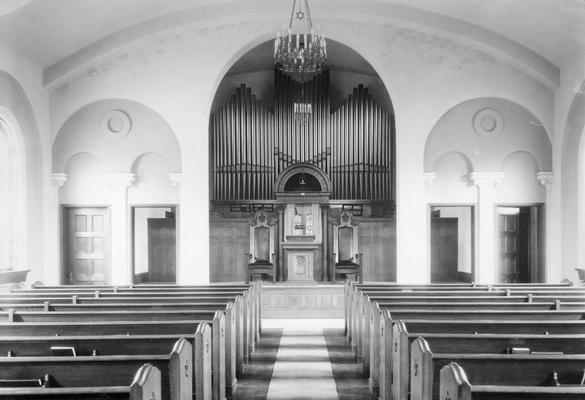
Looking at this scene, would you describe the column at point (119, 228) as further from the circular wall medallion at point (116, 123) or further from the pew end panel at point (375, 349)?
the pew end panel at point (375, 349)

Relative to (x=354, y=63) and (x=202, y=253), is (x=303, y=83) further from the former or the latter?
(x=202, y=253)

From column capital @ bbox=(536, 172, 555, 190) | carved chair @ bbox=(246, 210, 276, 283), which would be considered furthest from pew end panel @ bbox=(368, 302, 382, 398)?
carved chair @ bbox=(246, 210, 276, 283)

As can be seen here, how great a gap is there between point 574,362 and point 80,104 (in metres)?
8.87

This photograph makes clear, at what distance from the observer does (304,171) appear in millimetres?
11773

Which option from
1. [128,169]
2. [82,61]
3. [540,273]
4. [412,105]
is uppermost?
[82,61]

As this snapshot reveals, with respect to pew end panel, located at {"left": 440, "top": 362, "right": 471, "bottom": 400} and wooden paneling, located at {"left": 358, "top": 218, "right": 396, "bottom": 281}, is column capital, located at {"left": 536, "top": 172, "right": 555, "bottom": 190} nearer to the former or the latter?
wooden paneling, located at {"left": 358, "top": 218, "right": 396, "bottom": 281}

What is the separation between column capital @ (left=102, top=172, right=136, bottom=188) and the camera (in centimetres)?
998

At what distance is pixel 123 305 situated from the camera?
5348mm

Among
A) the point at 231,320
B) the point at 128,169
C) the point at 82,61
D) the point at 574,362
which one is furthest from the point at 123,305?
the point at 82,61

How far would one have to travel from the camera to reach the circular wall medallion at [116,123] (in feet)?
33.0

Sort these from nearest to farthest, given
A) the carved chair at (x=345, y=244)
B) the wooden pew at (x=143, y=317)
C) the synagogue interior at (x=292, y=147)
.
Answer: the wooden pew at (x=143, y=317) < the synagogue interior at (x=292, y=147) < the carved chair at (x=345, y=244)

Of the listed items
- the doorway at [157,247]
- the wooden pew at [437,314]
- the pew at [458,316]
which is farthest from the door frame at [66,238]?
the pew at [458,316]

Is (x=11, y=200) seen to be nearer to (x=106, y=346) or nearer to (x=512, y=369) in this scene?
(x=106, y=346)

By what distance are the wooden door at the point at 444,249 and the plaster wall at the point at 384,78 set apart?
2488 mm
